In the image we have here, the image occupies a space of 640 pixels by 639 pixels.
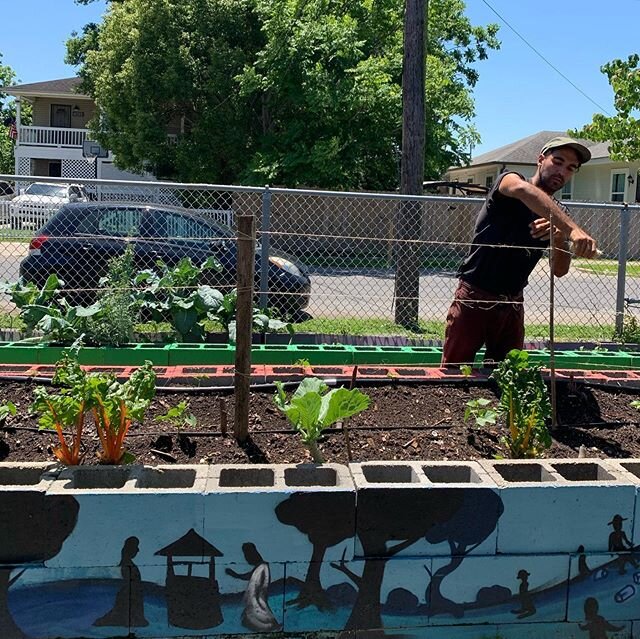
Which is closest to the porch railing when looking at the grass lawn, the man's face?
the grass lawn

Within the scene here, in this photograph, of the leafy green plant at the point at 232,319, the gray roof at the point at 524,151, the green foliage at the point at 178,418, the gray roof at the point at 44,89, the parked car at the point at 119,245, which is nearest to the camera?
the green foliage at the point at 178,418

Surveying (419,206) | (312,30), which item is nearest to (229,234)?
(419,206)

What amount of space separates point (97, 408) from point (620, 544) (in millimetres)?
2199

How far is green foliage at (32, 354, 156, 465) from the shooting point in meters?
3.20

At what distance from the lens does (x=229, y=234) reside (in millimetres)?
9633

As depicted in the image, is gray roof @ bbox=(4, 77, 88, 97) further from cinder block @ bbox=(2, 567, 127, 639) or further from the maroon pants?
cinder block @ bbox=(2, 567, 127, 639)

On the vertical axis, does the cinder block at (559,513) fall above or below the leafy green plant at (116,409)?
below

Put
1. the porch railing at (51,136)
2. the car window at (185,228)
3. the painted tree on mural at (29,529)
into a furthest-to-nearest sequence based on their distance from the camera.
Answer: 1. the porch railing at (51,136)
2. the car window at (185,228)
3. the painted tree on mural at (29,529)

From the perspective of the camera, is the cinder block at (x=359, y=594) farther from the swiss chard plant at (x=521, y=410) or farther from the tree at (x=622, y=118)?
the tree at (x=622, y=118)

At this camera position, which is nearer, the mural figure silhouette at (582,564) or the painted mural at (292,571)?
the painted mural at (292,571)

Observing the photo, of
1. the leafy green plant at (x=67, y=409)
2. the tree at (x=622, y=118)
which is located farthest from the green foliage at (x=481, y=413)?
the tree at (x=622, y=118)

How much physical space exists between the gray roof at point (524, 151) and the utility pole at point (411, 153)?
81.5 ft

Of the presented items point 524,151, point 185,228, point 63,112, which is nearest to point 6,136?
point 63,112

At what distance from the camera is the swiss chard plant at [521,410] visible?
3551 mm
